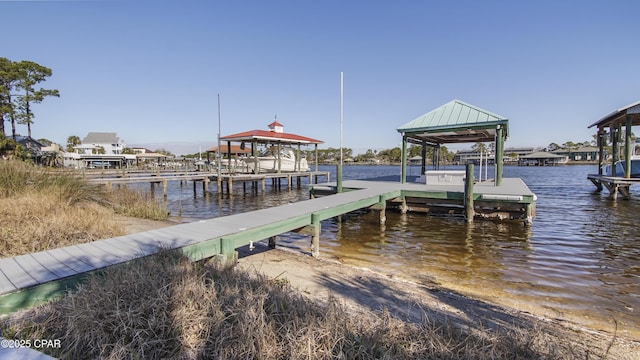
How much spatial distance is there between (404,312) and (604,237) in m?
9.63

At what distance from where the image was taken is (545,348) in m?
2.54

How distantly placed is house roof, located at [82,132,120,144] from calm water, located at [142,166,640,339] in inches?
3128

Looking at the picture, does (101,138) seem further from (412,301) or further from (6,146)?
(412,301)

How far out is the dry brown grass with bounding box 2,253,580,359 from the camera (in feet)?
7.86

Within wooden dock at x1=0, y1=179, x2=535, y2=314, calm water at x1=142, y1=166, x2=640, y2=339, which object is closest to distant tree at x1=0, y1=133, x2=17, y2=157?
calm water at x1=142, y1=166, x2=640, y2=339

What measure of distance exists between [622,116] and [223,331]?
74.3ft

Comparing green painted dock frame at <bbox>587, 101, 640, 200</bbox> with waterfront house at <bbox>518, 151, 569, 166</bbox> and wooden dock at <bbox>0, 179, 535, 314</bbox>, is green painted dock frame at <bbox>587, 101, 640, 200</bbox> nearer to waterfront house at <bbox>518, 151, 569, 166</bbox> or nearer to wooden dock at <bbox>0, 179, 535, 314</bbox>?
wooden dock at <bbox>0, 179, 535, 314</bbox>

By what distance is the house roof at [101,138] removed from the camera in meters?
74.4

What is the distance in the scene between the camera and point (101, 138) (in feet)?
248

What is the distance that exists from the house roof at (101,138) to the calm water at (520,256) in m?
79.4

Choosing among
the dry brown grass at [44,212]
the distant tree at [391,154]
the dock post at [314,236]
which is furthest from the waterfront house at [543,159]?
the dry brown grass at [44,212]

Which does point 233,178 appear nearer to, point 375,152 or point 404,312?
point 404,312

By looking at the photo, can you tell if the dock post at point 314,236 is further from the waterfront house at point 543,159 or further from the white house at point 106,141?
the waterfront house at point 543,159

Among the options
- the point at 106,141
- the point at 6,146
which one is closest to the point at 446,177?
the point at 6,146
